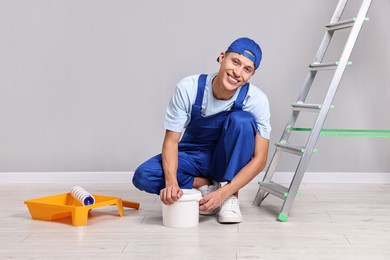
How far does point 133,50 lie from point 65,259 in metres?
2.27

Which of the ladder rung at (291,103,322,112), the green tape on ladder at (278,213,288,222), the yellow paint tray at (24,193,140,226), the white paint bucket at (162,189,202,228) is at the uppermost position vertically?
the ladder rung at (291,103,322,112)

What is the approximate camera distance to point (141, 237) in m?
2.64

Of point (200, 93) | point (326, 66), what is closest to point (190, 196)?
point (200, 93)

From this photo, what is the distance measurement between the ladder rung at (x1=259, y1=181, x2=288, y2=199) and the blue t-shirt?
0.98 ft

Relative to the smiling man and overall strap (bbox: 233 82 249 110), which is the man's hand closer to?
the smiling man

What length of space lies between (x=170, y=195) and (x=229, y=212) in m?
0.35

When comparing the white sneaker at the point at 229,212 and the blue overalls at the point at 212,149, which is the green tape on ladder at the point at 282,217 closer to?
the white sneaker at the point at 229,212

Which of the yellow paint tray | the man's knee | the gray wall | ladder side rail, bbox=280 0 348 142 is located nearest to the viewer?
the yellow paint tray

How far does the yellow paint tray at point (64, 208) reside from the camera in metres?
2.89

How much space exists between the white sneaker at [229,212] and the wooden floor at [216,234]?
32 mm

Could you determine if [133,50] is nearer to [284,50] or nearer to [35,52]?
[35,52]

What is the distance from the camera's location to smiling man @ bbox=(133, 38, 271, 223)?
9.68 feet

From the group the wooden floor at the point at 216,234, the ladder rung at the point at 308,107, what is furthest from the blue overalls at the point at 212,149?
the ladder rung at the point at 308,107

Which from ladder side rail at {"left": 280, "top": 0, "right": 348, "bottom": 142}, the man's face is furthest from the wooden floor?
the man's face
